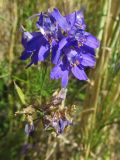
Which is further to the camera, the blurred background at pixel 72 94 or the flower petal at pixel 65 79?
the blurred background at pixel 72 94

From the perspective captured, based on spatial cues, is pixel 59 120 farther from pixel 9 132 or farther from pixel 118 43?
pixel 9 132

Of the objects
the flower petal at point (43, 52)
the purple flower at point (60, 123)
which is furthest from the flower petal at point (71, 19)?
the purple flower at point (60, 123)

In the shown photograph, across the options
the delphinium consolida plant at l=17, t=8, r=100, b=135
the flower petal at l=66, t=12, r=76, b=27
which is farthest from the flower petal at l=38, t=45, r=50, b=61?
the flower petal at l=66, t=12, r=76, b=27

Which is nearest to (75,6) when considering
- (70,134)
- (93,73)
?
(93,73)

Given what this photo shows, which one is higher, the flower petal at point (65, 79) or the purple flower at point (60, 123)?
the flower petal at point (65, 79)

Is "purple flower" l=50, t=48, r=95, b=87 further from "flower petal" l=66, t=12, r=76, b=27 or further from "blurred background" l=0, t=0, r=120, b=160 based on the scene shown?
"blurred background" l=0, t=0, r=120, b=160

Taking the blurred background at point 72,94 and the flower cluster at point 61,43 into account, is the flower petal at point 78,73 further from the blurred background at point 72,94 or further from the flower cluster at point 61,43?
the blurred background at point 72,94
